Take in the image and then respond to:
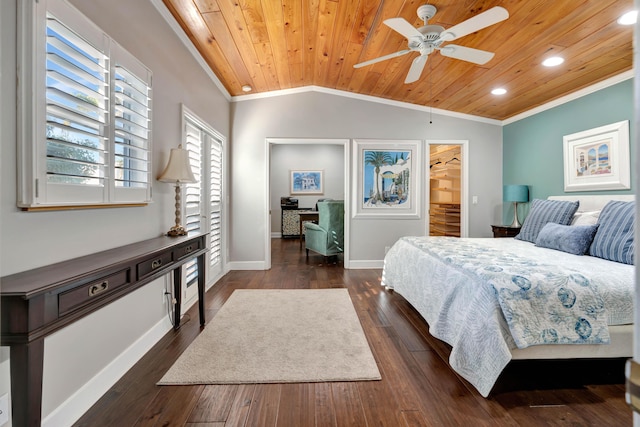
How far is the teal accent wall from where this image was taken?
2965mm

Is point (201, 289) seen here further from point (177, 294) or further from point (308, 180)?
point (308, 180)

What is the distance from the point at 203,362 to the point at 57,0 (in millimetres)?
2080

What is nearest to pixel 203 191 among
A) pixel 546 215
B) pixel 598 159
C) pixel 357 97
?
pixel 357 97

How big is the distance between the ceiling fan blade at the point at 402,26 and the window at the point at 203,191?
188cm

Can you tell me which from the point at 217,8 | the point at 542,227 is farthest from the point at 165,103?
the point at 542,227

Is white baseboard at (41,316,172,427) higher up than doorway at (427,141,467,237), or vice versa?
doorway at (427,141,467,237)

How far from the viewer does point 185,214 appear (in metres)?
2.85

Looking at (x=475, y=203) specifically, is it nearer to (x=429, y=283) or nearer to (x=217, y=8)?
(x=429, y=283)

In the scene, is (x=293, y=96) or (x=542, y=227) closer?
(x=542, y=227)

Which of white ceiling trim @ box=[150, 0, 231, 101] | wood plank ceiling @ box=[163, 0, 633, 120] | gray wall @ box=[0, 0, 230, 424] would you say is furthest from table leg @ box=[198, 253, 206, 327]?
wood plank ceiling @ box=[163, 0, 633, 120]

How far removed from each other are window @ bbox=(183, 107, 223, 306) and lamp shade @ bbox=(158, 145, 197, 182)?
196mm

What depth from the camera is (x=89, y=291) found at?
1195mm

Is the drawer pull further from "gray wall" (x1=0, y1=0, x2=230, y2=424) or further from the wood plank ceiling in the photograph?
the wood plank ceiling

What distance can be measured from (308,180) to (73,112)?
6792 mm
